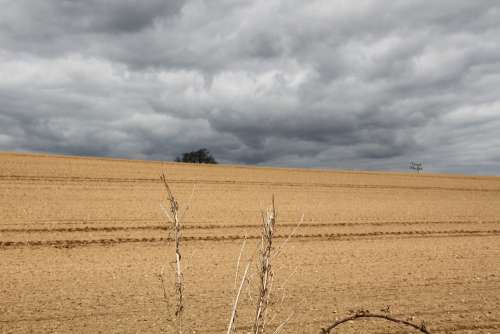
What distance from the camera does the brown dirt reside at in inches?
279

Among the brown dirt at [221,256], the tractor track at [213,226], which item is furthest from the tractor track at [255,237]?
the tractor track at [213,226]

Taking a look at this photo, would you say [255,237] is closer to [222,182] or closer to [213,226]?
[213,226]

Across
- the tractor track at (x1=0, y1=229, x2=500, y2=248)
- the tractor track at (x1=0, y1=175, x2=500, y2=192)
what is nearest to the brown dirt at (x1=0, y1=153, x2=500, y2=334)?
the tractor track at (x1=0, y1=229, x2=500, y2=248)

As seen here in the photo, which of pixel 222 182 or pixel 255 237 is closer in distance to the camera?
pixel 255 237

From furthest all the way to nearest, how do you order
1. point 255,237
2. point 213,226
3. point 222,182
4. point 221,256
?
1. point 222,182
2. point 213,226
3. point 255,237
4. point 221,256

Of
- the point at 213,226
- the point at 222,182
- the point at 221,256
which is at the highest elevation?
the point at 222,182

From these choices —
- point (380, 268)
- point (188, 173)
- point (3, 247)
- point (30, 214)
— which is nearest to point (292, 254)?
point (380, 268)

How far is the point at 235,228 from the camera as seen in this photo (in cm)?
1738

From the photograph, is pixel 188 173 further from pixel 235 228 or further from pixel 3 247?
pixel 3 247

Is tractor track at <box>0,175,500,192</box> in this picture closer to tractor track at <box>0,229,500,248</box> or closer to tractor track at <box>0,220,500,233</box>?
tractor track at <box>0,220,500,233</box>

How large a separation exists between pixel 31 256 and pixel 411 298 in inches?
359

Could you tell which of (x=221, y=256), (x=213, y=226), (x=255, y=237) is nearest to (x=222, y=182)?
(x=213, y=226)

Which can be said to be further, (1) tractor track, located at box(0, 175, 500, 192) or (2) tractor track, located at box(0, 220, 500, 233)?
(1) tractor track, located at box(0, 175, 500, 192)

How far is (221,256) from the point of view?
12320 millimetres
